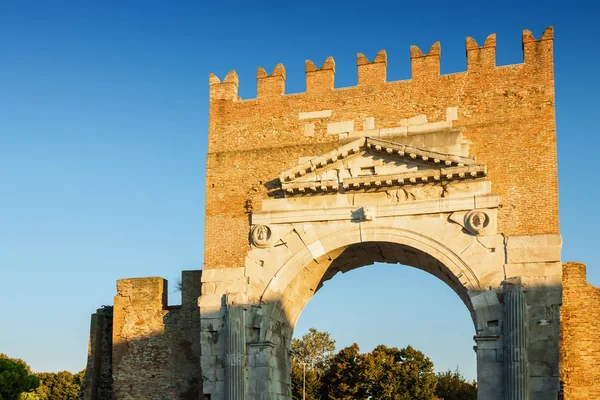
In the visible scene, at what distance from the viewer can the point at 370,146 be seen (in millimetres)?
17797

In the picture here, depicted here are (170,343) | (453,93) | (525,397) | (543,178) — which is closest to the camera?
(525,397)

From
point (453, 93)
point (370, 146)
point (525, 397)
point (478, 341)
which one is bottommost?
point (525, 397)

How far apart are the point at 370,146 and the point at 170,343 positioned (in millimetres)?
6969

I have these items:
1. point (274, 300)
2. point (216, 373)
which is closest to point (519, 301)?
point (274, 300)

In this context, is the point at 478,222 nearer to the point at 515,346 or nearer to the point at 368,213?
the point at 368,213

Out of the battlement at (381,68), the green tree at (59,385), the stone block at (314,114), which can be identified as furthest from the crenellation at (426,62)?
the green tree at (59,385)

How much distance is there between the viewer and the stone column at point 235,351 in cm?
1741

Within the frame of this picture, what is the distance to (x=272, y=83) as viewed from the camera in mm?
19625

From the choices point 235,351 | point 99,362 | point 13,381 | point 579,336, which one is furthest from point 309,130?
point 13,381

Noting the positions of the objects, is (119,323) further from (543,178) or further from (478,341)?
(543,178)

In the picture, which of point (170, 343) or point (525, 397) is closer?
point (525, 397)

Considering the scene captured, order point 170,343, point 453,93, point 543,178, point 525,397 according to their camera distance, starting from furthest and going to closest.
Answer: point 170,343 < point 453,93 < point 543,178 < point 525,397

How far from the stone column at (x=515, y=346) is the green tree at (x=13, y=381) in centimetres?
2133

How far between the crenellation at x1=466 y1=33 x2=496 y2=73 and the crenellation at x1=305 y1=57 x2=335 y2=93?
3.11 m
